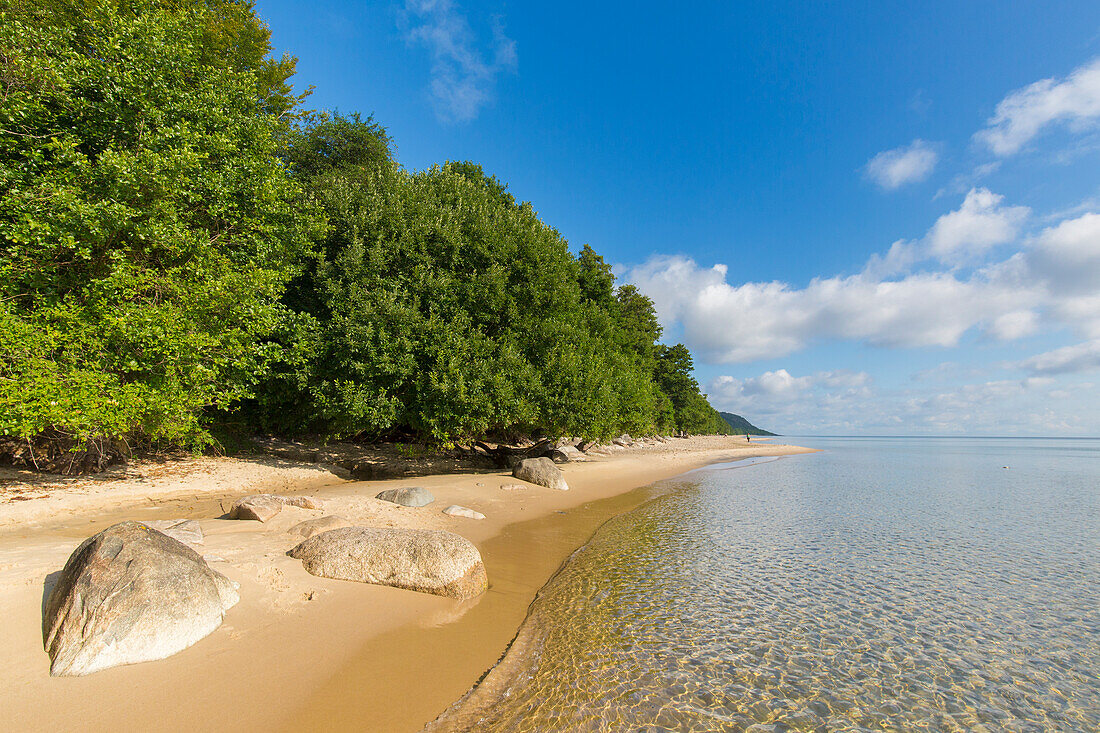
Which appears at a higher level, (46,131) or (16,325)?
(46,131)

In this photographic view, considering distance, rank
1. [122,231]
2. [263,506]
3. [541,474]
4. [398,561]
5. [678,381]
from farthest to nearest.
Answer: [678,381]
[541,474]
[122,231]
[263,506]
[398,561]

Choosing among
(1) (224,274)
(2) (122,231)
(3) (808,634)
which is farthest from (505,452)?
(3) (808,634)

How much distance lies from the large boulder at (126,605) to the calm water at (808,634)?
3788 millimetres

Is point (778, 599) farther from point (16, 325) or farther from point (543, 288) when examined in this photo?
point (16, 325)

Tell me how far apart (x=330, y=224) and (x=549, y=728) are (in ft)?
72.3

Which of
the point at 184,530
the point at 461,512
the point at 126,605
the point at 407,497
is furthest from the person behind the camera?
the point at 407,497

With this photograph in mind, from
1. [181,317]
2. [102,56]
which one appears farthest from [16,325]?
[102,56]

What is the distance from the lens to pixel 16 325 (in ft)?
35.4

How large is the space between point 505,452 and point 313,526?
674 inches

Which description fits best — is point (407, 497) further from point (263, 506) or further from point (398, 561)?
point (398, 561)

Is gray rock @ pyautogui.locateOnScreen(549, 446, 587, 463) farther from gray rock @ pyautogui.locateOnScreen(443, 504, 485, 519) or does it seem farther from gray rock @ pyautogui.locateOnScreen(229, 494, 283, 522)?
gray rock @ pyautogui.locateOnScreen(229, 494, 283, 522)

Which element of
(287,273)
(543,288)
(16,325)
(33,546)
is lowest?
(33,546)

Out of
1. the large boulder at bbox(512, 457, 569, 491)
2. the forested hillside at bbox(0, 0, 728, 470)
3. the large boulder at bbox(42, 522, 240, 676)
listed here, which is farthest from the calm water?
the forested hillside at bbox(0, 0, 728, 470)

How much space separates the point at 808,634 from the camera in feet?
24.6
